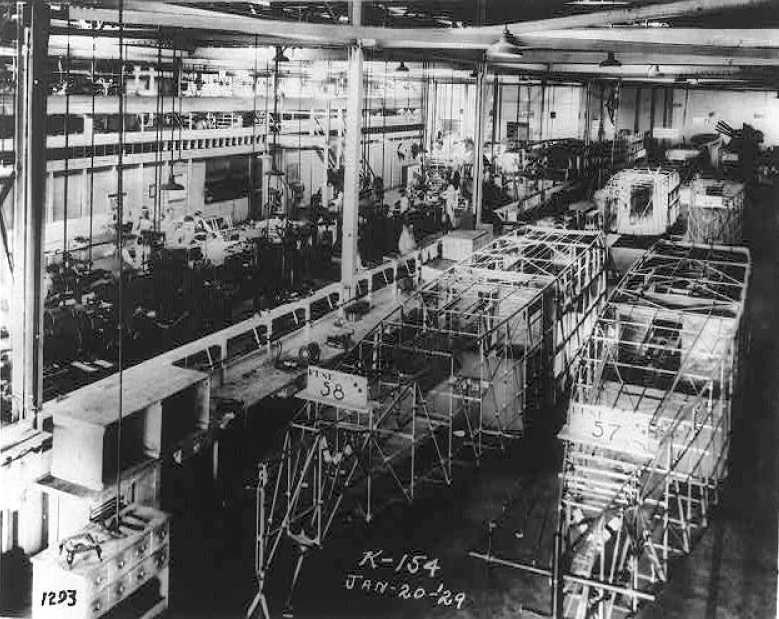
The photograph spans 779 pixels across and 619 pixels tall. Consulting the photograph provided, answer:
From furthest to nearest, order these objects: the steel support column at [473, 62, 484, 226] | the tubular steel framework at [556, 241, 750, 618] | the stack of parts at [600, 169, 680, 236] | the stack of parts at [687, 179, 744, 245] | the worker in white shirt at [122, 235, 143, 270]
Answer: the stack of parts at [600, 169, 680, 236], the stack of parts at [687, 179, 744, 245], the steel support column at [473, 62, 484, 226], the worker in white shirt at [122, 235, 143, 270], the tubular steel framework at [556, 241, 750, 618]

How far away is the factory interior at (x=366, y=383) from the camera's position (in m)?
8.02

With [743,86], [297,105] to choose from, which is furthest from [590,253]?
[743,86]

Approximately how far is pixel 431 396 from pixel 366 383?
319 cm

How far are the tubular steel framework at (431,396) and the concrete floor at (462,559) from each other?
30cm

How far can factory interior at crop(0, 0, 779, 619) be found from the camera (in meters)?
8.02

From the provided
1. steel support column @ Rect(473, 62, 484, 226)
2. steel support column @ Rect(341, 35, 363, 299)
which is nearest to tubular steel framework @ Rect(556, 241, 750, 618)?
steel support column @ Rect(341, 35, 363, 299)

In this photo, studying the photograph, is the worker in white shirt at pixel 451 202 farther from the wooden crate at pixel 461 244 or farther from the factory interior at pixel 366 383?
the wooden crate at pixel 461 244

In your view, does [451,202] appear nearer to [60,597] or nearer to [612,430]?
[612,430]

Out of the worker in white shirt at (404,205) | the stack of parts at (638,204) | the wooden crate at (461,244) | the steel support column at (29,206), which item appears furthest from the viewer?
the stack of parts at (638,204)

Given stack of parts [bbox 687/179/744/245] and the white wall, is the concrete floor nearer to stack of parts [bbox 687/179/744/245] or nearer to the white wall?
stack of parts [bbox 687/179/744/245]

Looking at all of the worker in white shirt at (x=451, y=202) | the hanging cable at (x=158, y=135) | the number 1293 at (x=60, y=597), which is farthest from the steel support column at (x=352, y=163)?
the worker in white shirt at (x=451, y=202)

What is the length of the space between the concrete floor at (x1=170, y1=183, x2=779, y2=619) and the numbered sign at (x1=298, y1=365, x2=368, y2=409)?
1363mm

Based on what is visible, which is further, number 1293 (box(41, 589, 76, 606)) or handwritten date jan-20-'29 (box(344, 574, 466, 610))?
handwritten date jan-20-'29 (box(344, 574, 466, 610))

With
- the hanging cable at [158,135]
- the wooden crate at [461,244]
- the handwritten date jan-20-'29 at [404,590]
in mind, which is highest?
the hanging cable at [158,135]
